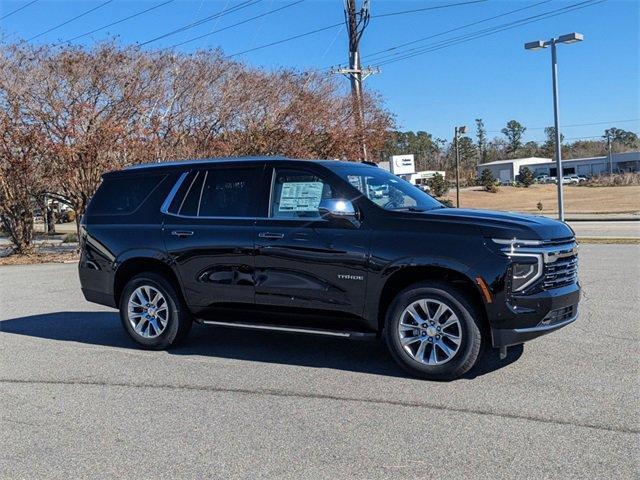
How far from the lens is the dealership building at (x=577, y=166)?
119 m

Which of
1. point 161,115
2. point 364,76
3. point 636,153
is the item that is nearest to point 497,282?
→ point 161,115

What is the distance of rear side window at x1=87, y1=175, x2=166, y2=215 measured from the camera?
7.12m

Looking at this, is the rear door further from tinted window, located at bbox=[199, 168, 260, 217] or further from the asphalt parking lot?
the asphalt parking lot

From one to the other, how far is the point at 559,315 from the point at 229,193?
3.30 m

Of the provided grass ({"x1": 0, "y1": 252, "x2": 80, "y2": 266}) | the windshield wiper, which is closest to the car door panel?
the windshield wiper

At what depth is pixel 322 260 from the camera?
19.3 ft

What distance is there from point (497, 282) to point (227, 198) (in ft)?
9.24

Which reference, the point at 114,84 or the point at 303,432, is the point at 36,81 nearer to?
the point at 114,84

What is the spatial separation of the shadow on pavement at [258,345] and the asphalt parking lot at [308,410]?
3 centimetres

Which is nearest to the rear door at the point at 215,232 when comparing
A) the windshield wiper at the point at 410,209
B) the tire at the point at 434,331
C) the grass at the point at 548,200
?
the windshield wiper at the point at 410,209

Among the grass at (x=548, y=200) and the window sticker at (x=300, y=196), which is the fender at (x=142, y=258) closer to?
the window sticker at (x=300, y=196)

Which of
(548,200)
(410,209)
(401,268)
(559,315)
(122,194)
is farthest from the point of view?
(548,200)

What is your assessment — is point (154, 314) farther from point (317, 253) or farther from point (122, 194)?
point (317, 253)

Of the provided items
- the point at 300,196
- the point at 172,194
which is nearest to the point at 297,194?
the point at 300,196
